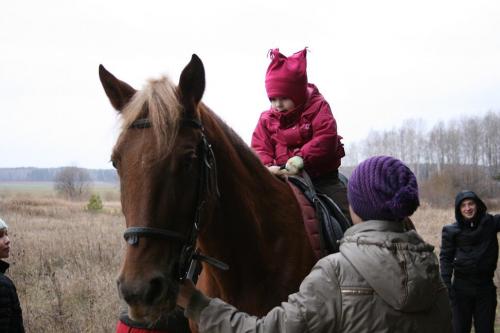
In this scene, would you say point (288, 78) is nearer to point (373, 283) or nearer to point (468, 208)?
point (373, 283)

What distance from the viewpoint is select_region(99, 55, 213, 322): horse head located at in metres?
1.80

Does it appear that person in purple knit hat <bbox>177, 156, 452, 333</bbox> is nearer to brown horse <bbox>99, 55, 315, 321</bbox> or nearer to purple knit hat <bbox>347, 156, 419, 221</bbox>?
purple knit hat <bbox>347, 156, 419, 221</bbox>

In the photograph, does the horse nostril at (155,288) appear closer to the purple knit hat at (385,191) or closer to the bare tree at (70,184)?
the purple knit hat at (385,191)

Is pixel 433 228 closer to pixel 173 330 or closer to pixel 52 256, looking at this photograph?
pixel 52 256

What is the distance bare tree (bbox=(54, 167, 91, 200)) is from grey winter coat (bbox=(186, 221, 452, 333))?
44.1 metres

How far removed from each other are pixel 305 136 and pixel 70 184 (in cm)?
5169

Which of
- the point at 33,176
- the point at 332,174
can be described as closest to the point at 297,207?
the point at 332,174

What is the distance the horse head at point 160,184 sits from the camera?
180 centimetres

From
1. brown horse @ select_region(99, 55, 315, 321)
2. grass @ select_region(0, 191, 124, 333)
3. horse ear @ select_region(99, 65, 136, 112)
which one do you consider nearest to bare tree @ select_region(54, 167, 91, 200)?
grass @ select_region(0, 191, 124, 333)

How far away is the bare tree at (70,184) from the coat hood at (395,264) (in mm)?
44179

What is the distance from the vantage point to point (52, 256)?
9602 millimetres

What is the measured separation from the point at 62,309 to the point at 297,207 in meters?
4.71

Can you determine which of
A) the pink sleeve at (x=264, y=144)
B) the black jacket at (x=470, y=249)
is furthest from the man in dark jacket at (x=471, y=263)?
the pink sleeve at (x=264, y=144)

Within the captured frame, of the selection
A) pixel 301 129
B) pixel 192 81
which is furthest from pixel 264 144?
pixel 192 81
